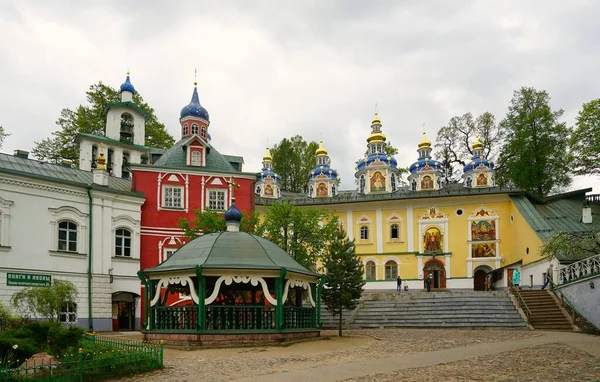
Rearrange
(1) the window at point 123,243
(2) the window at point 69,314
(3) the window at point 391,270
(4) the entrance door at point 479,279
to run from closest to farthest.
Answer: (2) the window at point 69,314 < (1) the window at point 123,243 < (4) the entrance door at point 479,279 < (3) the window at point 391,270

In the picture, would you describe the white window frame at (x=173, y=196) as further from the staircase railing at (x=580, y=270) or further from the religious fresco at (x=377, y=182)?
the staircase railing at (x=580, y=270)

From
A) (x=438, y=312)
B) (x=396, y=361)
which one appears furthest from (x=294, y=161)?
(x=396, y=361)

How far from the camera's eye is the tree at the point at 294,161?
195ft

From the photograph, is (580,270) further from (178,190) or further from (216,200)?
(178,190)

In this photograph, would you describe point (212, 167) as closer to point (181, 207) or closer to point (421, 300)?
point (181, 207)

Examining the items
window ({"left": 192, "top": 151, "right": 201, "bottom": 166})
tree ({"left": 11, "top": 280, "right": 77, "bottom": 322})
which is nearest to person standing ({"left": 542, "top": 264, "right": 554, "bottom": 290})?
window ({"left": 192, "top": 151, "right": 201, "bottom": 166})

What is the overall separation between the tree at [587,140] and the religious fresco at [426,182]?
36.2 feet

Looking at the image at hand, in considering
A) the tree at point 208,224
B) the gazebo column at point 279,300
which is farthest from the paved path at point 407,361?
the tree at point 208,224

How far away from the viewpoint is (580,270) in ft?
81.5

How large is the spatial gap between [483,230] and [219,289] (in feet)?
99.1

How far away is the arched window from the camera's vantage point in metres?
45.4

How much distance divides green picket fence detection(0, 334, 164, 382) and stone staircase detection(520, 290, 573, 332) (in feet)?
62.0

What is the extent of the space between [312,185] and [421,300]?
2112cm

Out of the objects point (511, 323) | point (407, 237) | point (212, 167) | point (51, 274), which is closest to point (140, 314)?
point (51, 274)
